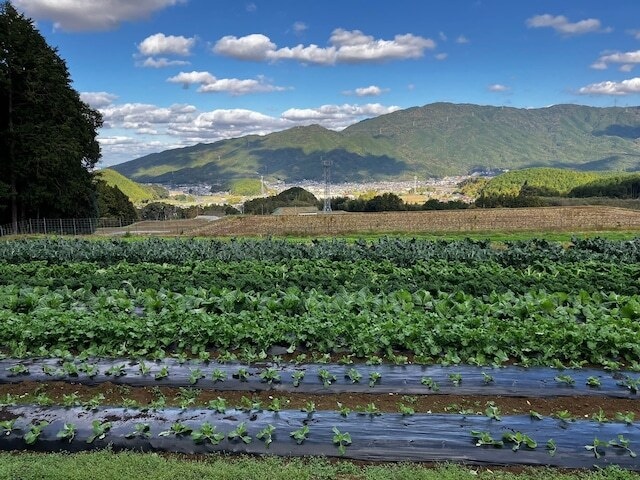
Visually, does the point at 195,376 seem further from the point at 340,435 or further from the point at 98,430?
the point at 340,435

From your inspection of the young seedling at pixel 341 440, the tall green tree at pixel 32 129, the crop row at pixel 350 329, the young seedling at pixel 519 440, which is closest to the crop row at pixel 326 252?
the crop row at pixel 350 329

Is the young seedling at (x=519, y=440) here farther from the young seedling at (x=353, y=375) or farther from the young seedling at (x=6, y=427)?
the young seedling at (x=6, y=427)

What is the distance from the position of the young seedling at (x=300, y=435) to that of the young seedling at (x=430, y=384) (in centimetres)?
192

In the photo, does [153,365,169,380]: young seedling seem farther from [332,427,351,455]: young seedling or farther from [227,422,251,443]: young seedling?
[332,427,351,455]: young seedling

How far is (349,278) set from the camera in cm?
1266

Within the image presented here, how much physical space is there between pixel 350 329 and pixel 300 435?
2626mm

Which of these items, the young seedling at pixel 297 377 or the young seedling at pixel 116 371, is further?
the young seedling at pixel 116 371

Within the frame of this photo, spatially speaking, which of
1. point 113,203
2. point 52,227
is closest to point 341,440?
point 52,227

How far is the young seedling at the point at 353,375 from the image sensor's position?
6844 mm

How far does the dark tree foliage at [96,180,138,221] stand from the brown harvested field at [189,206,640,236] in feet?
109

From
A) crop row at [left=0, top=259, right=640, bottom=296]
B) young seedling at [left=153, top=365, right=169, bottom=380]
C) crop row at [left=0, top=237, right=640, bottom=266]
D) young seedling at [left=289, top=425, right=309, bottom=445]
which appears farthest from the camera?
crop row at [left=0, top=237, right=640, bottom=266]

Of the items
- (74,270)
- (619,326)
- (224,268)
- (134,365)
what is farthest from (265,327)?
(74,270)

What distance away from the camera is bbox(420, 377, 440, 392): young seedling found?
265 inches

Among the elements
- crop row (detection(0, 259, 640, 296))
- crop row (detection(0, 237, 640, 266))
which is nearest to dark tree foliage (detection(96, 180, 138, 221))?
crop row (detection(0, 237, 640, 266))
